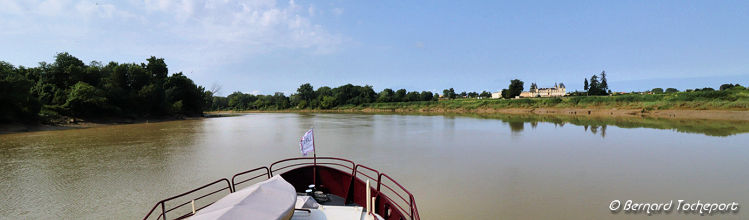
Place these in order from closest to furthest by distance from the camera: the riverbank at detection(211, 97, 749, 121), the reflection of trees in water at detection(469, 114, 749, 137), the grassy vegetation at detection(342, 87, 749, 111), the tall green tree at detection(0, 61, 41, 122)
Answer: the reflection of trees in water at detection(469, 114, 749, 137), the tall green tree at detection(0, 61, 41, 122), the riverbank at detection(211, 97, 749, 121), the grassy vegetation at detection(342, 87, 749, 111)

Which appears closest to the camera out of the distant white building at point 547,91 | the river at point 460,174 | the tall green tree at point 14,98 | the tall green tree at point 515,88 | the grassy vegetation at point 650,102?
the river at point 460,174

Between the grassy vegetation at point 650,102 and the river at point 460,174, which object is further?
the grassy vegetation at point 650,102

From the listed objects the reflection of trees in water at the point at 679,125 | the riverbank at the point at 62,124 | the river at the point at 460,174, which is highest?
the riverbank at the point at 62,124

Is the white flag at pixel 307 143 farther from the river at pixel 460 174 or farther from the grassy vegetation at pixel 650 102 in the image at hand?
the grassy vegetation at pixel 650 102

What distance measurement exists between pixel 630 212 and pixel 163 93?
6233 cm

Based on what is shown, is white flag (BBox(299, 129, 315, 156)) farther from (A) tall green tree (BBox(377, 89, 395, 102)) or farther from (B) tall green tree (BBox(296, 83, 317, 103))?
(B) tall green tree (BBox(296, 83, 317, 103))

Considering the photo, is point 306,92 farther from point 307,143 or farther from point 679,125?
point 307,143

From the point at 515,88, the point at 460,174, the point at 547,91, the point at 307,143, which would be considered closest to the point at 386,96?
the point at 515,88

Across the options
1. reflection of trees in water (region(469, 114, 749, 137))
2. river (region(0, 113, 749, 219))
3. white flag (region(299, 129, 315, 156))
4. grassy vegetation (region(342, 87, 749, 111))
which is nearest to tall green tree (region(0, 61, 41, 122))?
river (region(0, 113, 749, 219))

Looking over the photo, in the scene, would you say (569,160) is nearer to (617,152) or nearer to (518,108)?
(617,152)

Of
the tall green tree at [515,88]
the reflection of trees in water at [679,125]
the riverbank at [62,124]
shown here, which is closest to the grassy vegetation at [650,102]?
the reflection of trees in water at [679,125]

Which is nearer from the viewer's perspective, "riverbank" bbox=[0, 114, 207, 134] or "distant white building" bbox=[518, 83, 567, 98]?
"riverbank" bbox=[0, 114, 207, 134]

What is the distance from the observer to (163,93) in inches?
2026

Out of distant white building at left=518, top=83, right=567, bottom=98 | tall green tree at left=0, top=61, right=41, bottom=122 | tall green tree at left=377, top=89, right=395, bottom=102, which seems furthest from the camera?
distant white building at left=518, top=83, right=567, bottom=98
